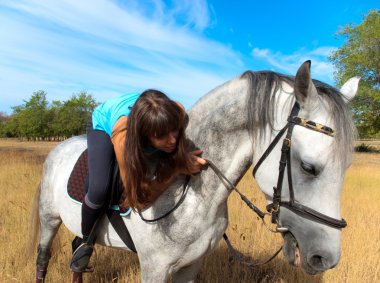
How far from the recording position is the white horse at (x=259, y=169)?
1491mm

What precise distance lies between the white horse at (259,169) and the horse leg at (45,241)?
4.65 ft

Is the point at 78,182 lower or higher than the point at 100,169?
lower

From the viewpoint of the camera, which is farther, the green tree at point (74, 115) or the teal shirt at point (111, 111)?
the green tree at point (74, 115)

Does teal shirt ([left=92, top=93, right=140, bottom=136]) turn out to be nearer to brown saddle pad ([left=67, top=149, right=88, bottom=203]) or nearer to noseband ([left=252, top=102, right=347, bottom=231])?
brown saddle pad ([left=67, top=149, right=88, bottom=203])

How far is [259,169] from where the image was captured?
1.71 m

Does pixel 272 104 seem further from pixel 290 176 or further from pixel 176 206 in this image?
pixel 176 206

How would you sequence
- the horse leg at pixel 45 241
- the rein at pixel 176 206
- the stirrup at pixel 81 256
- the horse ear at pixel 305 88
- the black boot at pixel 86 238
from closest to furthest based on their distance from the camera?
the horse ear at pixel 305 88, the rein at pixel 176 206, the black boot at pixel 86 238, the stirrup at pixel 81 256, the horse leg at pixel 45 241

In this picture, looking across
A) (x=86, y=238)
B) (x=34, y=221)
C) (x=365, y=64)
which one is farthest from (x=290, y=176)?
(x=365, y=64)

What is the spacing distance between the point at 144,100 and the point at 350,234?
14.7 ft

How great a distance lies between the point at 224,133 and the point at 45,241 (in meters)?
2.48

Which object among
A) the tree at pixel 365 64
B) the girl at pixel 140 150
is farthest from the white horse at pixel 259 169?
the tree at pixel 365 64

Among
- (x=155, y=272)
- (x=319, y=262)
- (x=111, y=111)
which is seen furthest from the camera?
(x=111, y=111)

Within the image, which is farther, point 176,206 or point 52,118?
point 52,118

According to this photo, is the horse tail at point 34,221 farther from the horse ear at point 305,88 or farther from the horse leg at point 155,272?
the horse ear at point 305,88
